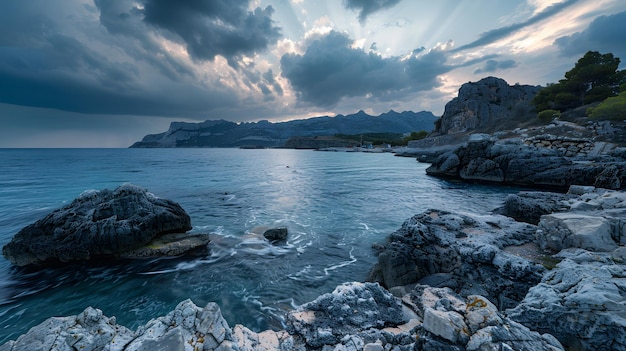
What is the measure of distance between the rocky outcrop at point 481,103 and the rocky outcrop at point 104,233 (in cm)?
11576

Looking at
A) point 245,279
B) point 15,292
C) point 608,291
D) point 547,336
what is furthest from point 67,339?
point 15,292

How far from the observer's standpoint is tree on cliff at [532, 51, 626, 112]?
5534 cm

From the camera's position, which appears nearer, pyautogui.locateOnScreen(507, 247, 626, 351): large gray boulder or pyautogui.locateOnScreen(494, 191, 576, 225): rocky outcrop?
pyautogui.locateOnScreen(507, 247, 626, 351): large gray boulder

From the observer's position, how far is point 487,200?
23328 millimetres

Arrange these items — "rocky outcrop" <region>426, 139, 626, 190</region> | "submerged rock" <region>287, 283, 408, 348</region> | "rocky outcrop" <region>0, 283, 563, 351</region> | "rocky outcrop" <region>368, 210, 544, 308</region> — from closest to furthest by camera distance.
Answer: "rocky outcrop" <region>0, 283, 563, 351</region>, "submerged rock" <region>287, 283, 408, 348</region>, "rocky outcrop" <region>368, 210, 544, 308</region>, "rocky outcrop" <region>426, 139, 626, 190</region>

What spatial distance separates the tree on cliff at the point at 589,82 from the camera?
55.3m

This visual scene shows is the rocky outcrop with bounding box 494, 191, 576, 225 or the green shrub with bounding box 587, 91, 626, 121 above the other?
the green shrub with bounding box 587, 91, 626, 121

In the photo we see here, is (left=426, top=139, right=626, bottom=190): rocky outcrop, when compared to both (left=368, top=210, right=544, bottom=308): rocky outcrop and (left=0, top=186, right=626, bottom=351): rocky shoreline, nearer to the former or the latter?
(left=0, top=186, right=626, bottom=351): rocky shoreline

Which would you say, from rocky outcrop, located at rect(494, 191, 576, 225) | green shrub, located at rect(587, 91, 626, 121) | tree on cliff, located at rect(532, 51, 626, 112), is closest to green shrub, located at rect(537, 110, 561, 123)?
tree on cliff, located at rect(532, 51, 626, 112)

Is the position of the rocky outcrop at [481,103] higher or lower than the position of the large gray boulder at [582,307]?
higher

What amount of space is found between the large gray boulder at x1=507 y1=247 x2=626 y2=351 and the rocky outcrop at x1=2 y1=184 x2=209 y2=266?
576 inches

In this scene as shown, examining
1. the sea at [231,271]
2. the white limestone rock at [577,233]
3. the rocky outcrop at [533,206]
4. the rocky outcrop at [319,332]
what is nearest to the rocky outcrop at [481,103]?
the sea at [231,271]

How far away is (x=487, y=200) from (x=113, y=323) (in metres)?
28.2

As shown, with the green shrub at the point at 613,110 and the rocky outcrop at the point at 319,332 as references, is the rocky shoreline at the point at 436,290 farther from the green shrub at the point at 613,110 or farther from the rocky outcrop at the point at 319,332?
the green shrub at the point at 613,110
